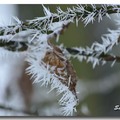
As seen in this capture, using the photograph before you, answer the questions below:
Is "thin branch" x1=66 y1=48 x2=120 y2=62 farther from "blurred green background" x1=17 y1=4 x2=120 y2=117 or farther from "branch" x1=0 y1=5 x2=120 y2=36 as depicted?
"branch" x1=0 y1=5 x2=120 y2=36

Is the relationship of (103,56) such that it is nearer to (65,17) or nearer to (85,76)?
(85,76)

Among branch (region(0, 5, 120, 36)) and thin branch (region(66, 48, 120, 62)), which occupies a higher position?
branch (region(0, 5, 120, 36))

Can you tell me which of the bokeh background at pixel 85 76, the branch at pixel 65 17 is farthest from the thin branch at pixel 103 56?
the branch at pixel 65 17

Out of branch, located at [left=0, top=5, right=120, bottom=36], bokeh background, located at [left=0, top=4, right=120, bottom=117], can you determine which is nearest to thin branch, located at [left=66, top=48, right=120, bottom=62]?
bokeh background, located at [left=0, top=4, right=120, bottom=117]

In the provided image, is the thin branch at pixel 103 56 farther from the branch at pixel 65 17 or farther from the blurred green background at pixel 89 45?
the branch at pixel 65 17

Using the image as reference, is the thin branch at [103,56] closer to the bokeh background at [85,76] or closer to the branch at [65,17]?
the bokeh background at [85,76]

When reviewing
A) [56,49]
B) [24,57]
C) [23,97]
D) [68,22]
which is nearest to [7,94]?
[23,97]

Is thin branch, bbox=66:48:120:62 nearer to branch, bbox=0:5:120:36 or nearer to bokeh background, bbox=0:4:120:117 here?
bokeh background, bbox=0:4:120:117

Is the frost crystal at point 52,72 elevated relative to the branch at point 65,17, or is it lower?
lower
